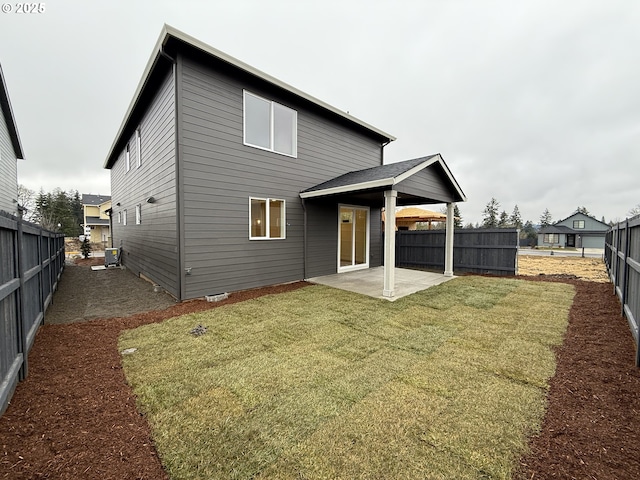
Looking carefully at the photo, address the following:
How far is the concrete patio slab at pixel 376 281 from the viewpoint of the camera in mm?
6758

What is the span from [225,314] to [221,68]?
18.5ft

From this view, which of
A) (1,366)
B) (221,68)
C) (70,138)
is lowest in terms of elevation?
(1,366)

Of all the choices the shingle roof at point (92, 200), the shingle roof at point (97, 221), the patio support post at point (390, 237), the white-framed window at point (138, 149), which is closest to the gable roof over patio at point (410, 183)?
the patio support post at point (390, 237)

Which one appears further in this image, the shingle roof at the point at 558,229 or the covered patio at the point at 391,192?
the shingle roof at the point at 558,229

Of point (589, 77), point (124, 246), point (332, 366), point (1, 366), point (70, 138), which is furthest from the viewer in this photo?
point (70, 138)

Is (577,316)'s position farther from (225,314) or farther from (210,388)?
(225,314)

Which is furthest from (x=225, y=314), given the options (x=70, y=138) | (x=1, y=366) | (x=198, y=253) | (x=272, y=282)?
(x=70, y=138)

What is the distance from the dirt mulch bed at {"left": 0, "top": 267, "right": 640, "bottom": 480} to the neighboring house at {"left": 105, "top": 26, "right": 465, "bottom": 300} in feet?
10.2

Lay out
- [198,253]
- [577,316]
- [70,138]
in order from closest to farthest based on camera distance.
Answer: [577,316]
[198,253]
[70,138]

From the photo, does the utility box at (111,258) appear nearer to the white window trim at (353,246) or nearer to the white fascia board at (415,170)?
the white window trim at (353,246)

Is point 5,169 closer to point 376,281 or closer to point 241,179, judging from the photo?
point 241,179

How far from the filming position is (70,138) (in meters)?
16.4

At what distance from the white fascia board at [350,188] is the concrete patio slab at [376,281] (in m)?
2.55

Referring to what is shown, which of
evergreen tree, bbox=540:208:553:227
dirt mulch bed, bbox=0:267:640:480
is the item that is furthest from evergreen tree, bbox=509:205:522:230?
dirt mulch bed, bbox=0:267:640:480
